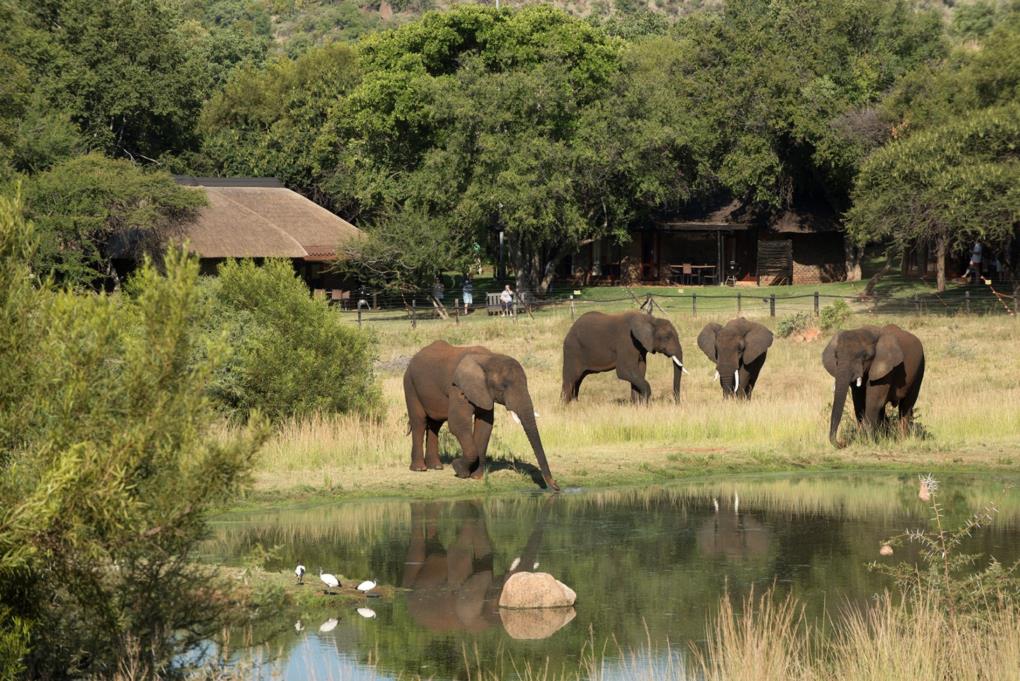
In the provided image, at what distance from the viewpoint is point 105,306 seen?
399 inches

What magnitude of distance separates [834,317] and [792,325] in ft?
3.69

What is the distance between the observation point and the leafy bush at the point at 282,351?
24406 mm

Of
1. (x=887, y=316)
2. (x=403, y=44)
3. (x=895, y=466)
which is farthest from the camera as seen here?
(x=403, y=44)

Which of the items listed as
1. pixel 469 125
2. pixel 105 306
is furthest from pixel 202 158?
pixel 105 306

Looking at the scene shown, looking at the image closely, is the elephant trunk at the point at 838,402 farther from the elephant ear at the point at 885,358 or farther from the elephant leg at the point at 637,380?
the elephant leg at the point at 637,380

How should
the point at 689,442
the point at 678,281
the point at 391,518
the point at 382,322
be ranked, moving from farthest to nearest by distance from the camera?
the point at 678,281 < the point at 382,322 < the point at 689,442 < the point at 391,518

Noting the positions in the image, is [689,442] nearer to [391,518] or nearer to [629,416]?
[629,416]

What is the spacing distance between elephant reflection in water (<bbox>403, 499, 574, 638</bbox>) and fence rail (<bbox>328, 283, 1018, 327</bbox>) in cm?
2578

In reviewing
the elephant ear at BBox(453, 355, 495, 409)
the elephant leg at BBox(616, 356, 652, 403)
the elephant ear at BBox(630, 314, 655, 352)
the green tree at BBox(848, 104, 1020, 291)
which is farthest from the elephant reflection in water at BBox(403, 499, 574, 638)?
the green tree at BBox(848, 104, 1020, 291)

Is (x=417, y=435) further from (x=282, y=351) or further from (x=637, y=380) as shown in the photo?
(x=637, y=380)

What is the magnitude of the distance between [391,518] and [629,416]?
24.5 ft

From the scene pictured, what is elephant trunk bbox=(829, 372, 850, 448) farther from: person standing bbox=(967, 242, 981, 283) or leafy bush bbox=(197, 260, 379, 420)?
person standing bbox=(967, 242, 981, 283)

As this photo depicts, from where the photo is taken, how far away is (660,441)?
80.0ft

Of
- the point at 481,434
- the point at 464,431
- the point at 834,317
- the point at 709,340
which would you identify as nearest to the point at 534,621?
the point at 464,431
